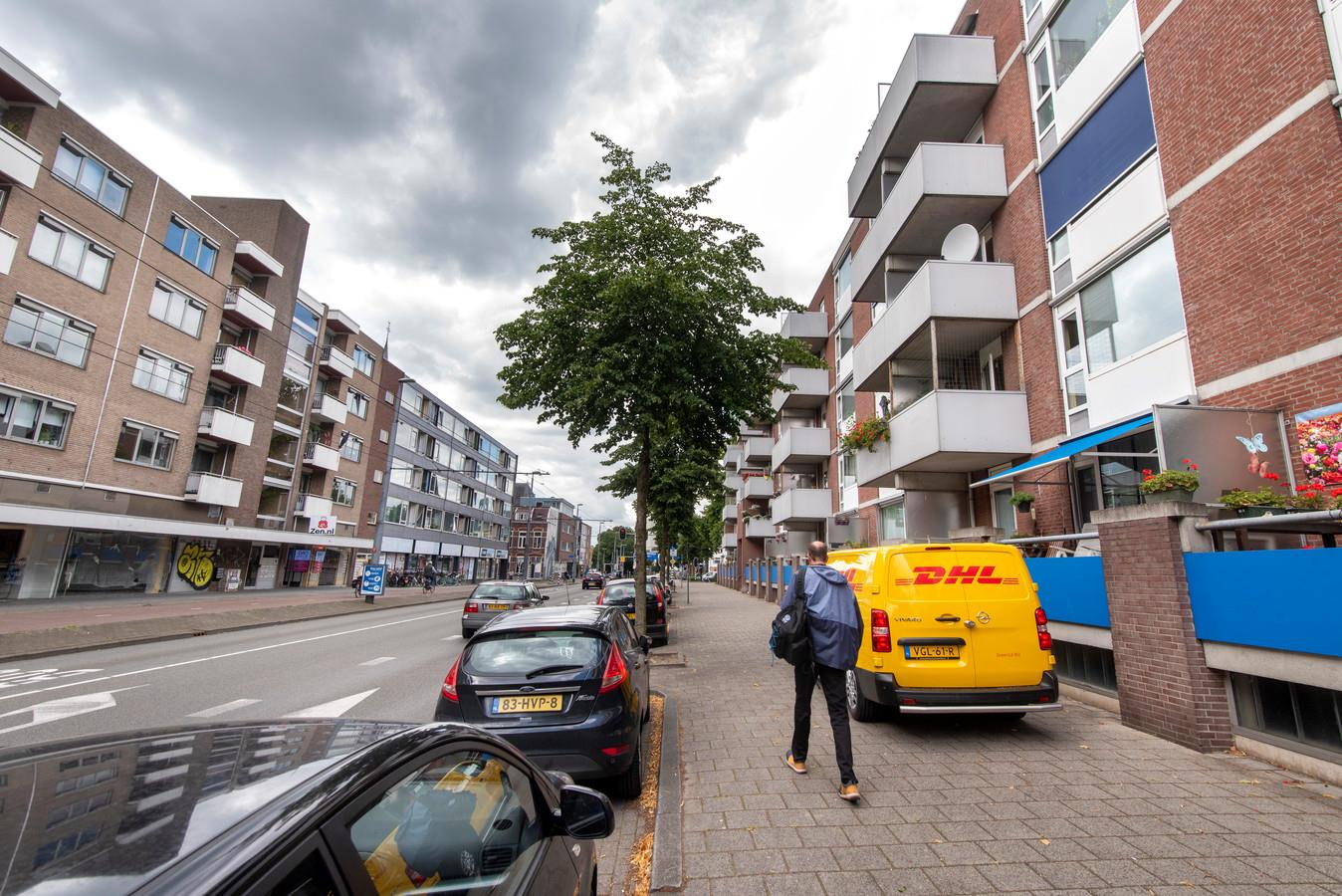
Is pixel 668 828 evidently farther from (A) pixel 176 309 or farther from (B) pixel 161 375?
(A) pixel 176 309

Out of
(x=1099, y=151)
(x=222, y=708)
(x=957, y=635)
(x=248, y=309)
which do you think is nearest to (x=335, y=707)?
(x=222, y=708)

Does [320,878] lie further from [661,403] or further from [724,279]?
[724,279]

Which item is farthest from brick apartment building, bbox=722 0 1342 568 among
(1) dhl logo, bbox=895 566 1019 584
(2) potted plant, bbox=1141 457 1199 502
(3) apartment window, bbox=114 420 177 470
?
(3) apartment window, bbox=114 420 177 470

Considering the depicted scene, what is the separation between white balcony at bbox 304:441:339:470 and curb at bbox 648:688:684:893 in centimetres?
3512

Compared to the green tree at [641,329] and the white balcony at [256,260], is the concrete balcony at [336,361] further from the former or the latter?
the green tree at [641,329]

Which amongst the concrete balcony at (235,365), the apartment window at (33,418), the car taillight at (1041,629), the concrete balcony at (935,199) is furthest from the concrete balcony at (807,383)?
the apartment window at (33,418)

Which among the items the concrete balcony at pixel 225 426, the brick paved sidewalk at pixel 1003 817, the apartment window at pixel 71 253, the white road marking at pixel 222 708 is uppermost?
A: the apartment window at pixel 71 253

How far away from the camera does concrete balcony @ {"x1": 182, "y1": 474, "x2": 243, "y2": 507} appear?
81.8 feet

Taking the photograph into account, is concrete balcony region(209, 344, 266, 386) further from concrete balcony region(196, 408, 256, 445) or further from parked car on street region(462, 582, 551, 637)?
parked car on street region(462, 582, 551, 637)

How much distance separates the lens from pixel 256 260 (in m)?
28.6

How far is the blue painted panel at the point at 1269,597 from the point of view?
439cm

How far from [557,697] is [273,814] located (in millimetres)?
3691

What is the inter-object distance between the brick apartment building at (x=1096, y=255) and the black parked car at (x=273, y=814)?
7545mm

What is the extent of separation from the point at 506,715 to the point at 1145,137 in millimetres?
11751
